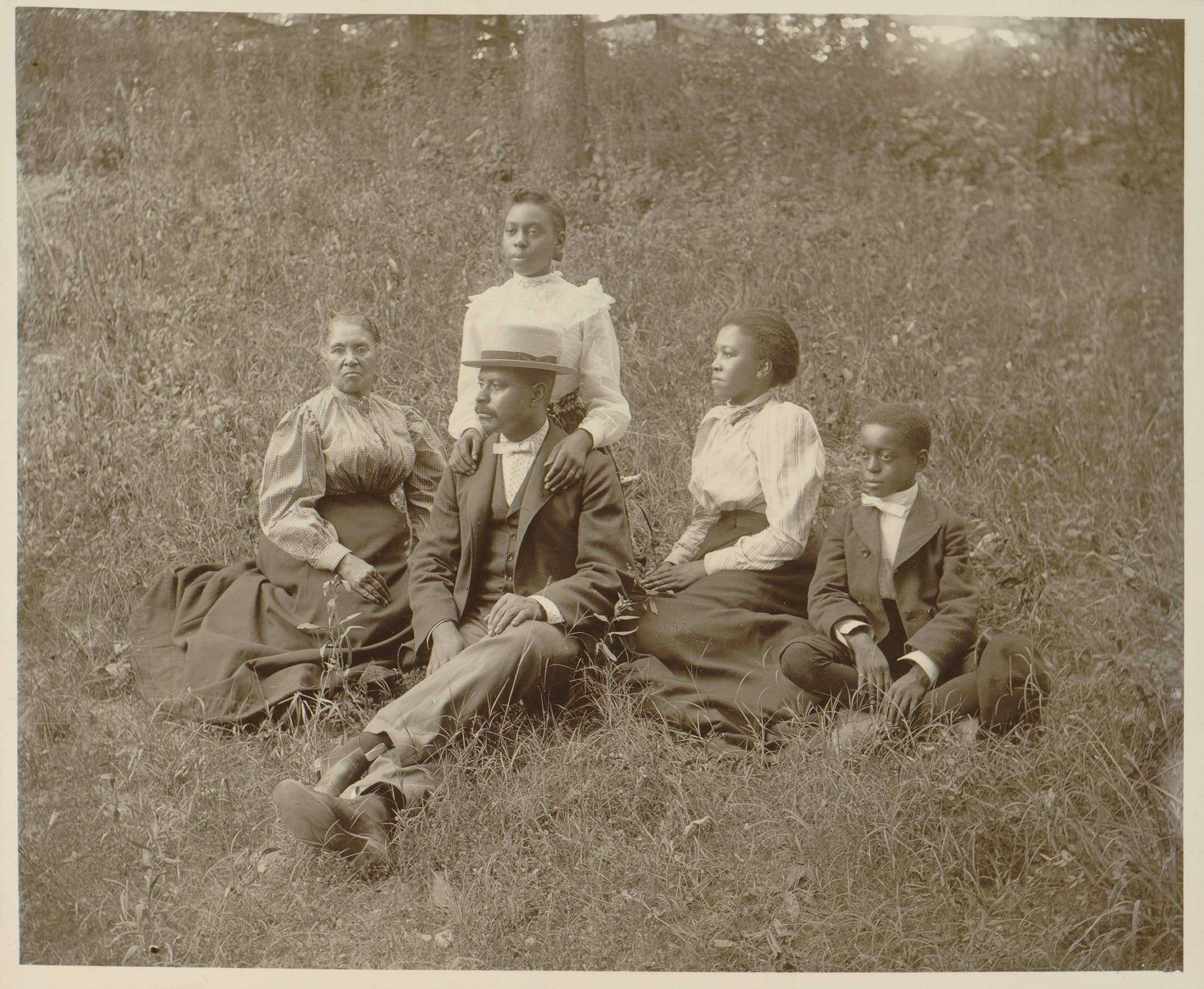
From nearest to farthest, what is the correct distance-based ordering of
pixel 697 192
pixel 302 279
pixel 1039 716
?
pixel 1039 716, pixel 302 279, pixel 697 192

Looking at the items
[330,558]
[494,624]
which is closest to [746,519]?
[494,624]

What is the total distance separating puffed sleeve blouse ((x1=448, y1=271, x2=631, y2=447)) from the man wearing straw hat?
0.39ft

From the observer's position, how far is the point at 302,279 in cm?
540

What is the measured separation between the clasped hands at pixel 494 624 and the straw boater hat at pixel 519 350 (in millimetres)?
764

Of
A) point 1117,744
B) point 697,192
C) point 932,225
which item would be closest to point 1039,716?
point 1117,744

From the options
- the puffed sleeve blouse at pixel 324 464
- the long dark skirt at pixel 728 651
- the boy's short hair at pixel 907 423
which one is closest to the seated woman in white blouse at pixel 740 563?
the long dark skirt at pixel 728 651

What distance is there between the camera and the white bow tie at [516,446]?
389 cm

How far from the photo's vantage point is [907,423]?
12.5 feet

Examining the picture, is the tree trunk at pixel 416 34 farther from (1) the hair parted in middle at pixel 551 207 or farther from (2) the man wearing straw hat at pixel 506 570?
(2) the man wearing straw hat at pixel 506 570

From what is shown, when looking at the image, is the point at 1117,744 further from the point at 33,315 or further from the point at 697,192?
the point at 33,315

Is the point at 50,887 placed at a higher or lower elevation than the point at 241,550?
lower

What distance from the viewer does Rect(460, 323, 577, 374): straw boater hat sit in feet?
12.6

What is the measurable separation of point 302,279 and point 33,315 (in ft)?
4.47

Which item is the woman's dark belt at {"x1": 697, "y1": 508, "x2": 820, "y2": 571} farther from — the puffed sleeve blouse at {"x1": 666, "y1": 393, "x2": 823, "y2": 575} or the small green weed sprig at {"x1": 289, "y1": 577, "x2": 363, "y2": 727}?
the small green weed sprig at {"x1": 289, "y1": 577, "x2": 363, "y2": 727}
